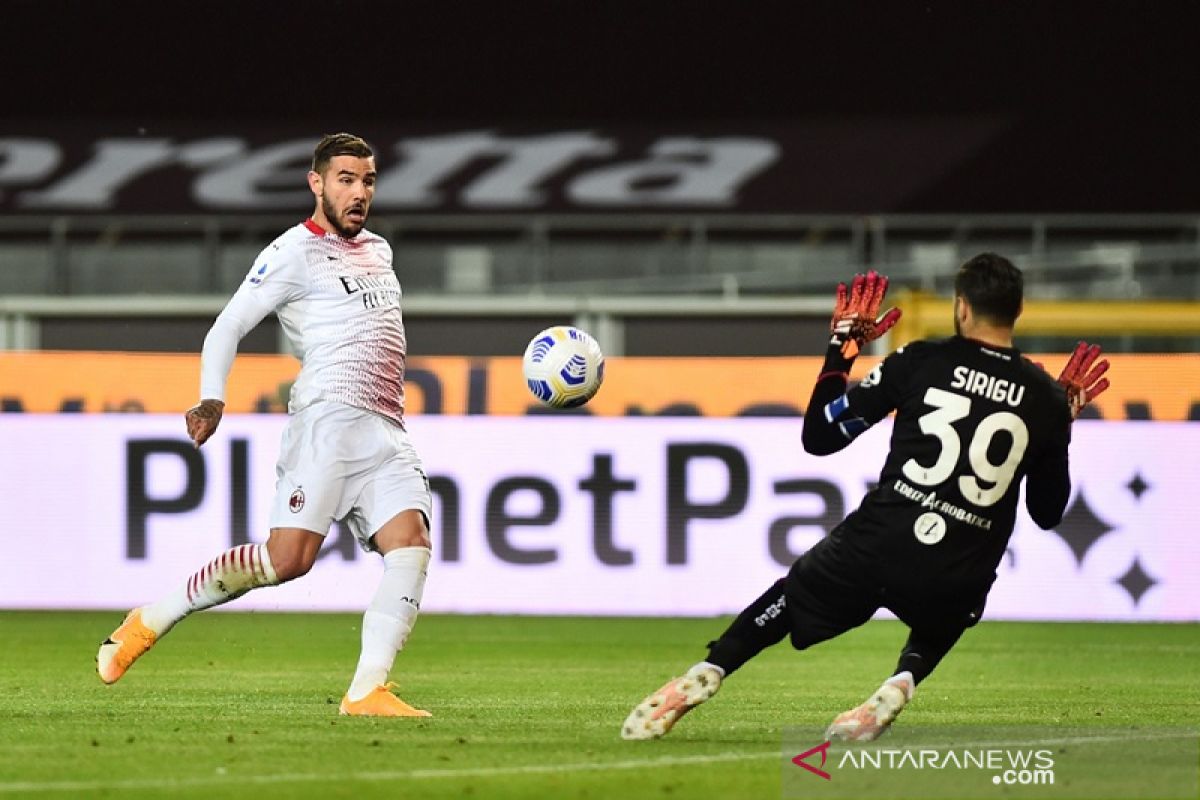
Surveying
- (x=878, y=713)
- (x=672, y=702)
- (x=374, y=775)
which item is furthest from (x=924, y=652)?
(x=374, y=775)

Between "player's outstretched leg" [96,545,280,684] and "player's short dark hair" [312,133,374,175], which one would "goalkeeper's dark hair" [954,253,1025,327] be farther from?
"player's outstretched leg" [96,545,280,684]

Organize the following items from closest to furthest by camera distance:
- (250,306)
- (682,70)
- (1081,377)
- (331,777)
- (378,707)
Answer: (331,777)
(1081,377)
(378,707)
(250,306)
(682,70)

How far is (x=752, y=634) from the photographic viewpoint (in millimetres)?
6531

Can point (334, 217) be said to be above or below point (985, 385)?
above

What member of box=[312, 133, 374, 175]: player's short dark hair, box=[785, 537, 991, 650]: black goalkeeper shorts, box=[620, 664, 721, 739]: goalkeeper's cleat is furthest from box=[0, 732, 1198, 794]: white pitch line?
box=[312, 133, 374, 175]: player's short dark hair

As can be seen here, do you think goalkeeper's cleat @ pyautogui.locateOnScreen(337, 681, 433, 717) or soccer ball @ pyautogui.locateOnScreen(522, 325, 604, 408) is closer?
goalkeeper's cleat @ pyautogui.locateOnScreen(337, 681, 433, 717)

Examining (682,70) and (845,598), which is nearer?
(845,598)

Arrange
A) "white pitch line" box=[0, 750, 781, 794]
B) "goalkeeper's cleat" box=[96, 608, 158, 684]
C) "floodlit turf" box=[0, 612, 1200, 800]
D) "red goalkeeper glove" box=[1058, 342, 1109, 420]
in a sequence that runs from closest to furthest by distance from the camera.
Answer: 1. "white pitch line" box=[0, 750, 781, 794]
2. "floodlit turf" box=[0, 612, 1200, 800]
3. "red goalkeeper glove" box=[1058, 342, 1109, 420]
4. "goalkeeper's cleat" box=[96, 608, 158, 684]

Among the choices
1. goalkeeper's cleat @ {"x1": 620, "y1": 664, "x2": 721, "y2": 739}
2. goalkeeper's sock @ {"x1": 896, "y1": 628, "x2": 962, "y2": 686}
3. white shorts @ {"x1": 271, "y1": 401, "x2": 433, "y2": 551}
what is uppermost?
white shorts @ {"x1": 271, "y1": 401, "x2": 433, "y2": 551}

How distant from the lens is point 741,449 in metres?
13.8

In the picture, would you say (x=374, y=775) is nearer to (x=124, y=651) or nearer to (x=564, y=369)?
(x=124, y=651)

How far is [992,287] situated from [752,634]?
1.29m

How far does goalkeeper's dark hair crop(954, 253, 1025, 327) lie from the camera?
6.32 metres

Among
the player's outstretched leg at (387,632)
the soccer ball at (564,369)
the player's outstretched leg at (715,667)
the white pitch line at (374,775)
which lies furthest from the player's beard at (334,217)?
the white pitch line at (374,775)
